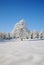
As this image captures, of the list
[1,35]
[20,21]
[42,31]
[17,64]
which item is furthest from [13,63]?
[42,31]

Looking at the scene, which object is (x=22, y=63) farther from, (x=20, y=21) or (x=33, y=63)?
(x=20, y=21)

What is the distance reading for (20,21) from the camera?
140 ft

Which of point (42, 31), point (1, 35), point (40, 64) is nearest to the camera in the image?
point (40, 64)

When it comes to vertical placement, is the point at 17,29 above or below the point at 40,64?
above

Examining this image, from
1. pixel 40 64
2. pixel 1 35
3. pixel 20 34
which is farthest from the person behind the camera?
pixel 1 35

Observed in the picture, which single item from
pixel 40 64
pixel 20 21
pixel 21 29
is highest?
pixel 20 21

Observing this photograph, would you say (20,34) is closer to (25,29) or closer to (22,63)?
(25,29)

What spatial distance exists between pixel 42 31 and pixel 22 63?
83.4 metres

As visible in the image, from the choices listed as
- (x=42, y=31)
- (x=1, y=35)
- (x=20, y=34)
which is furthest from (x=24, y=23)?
(x=42, y=31)

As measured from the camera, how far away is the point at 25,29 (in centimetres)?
4094

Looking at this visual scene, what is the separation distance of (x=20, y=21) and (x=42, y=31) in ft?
154

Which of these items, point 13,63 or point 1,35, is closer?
point 13,63

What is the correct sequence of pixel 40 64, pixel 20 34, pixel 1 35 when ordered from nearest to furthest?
pixel 40 64, pixel 20 34, pixel 1 35

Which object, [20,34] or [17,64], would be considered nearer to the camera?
[17,64]
